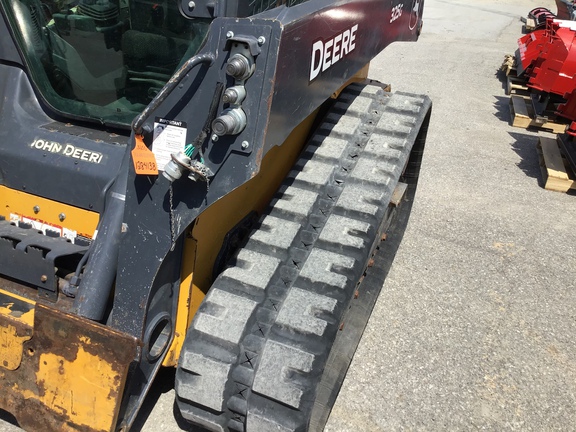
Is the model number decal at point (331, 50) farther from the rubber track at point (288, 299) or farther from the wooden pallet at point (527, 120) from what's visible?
the wooden pallet at point (527, 120)

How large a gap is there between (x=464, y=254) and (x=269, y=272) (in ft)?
7.77

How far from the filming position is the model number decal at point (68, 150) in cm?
231

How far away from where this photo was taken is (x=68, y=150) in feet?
7.72

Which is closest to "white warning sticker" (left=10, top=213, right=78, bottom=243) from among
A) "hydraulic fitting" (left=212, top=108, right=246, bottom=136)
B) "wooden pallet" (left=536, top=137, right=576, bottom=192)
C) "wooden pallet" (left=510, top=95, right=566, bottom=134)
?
"hydraulic fitting" (left=212, top=108, right=246, bottom=136)

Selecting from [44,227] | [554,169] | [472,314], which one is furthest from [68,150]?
[554,169]

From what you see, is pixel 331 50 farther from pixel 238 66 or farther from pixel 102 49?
pixel 102 49

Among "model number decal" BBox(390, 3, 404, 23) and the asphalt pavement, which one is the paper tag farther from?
"model number decal" BBox(390, 3, 404, 23)

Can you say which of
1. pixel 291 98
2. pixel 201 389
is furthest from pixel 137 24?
pixel 201 389

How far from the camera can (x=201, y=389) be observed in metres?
1.92

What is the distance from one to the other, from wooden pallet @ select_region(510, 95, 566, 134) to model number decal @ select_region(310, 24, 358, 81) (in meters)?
5.31

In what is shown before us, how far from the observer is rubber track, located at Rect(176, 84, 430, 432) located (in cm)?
185

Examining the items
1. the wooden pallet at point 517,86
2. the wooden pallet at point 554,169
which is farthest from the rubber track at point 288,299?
the wooden pallet at point 517,86

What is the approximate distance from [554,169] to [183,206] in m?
4.86

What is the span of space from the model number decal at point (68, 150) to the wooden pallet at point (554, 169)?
4.62 meters
